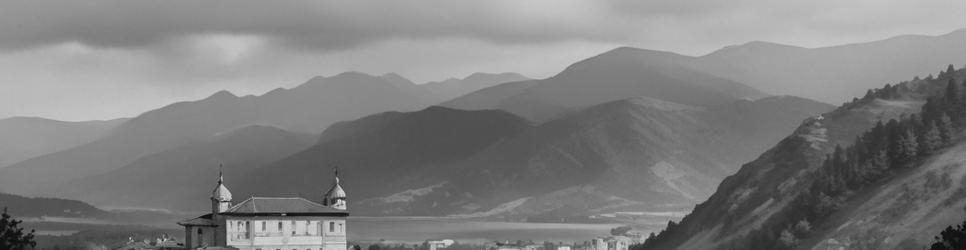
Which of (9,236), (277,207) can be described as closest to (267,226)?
(277,207)

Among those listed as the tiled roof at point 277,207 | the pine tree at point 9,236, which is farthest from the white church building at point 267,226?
the pine tree at point 9,236

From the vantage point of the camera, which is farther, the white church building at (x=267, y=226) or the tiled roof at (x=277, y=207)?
the tiled roof at (x=277, y=207)

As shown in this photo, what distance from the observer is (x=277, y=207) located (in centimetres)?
18862

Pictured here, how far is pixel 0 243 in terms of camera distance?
104625 millimetres

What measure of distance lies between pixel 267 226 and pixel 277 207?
303 cm

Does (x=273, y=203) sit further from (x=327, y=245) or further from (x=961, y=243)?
(x=961, y=243)

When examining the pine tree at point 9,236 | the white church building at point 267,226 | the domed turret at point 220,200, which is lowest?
the pine tree at point 9,236

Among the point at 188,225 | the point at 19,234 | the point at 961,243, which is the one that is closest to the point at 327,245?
the point at 188,225

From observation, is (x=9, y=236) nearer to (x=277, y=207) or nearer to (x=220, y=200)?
(x=220, y=200)

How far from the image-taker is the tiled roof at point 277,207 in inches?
7323

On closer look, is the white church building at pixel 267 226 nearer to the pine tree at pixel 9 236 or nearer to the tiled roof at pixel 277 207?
the tiled roof at pixel 277 207

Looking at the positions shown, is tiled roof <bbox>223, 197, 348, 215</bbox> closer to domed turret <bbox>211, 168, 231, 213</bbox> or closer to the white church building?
the white church building

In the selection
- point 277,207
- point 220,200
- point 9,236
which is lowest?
point 9,236

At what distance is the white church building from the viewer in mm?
185375
